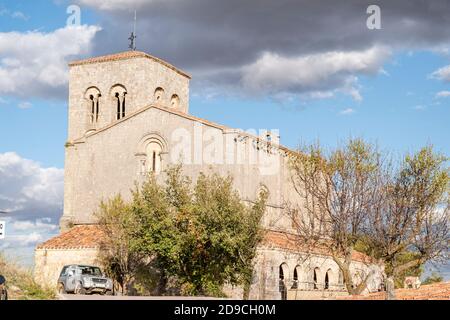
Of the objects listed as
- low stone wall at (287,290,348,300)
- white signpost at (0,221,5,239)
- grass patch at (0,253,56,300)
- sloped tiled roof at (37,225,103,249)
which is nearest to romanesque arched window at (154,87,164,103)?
sloped tiled roof at (37,225,103,249)

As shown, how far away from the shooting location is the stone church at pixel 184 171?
1507 inches

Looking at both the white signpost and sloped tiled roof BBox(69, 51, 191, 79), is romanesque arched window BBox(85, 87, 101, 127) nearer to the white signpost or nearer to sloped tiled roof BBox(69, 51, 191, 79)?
sloped tiled roof BBox(69, 51, 191, 79)

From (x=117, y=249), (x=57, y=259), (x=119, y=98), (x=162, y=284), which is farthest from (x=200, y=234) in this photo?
(x=119, y=98)

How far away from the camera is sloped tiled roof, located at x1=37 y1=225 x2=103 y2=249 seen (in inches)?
1580

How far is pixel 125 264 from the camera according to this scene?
37844 mm

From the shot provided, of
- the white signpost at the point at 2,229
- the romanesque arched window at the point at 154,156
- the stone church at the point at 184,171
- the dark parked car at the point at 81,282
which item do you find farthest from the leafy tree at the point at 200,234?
the white signpost at the point at 2,229

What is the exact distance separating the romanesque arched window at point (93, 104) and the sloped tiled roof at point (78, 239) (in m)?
10.3

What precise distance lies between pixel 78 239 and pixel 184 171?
802cm

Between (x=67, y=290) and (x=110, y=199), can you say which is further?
(x=110, y=199)

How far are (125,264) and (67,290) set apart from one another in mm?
7294

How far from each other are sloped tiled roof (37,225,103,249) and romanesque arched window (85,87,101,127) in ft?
33.9

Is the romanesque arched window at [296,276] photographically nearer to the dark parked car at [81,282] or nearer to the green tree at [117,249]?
the green tree at [117,249]
